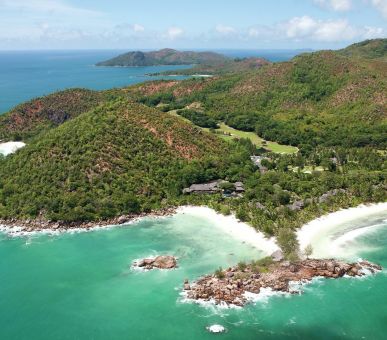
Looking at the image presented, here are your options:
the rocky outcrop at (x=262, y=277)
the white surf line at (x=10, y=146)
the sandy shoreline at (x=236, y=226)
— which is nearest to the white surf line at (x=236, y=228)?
the sandy shoreline at (x=236, y=226)

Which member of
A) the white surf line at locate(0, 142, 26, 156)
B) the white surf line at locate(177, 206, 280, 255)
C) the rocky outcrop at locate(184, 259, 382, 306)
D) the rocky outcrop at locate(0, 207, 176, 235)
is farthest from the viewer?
the white surf line at locate(0, 142, 26, 156)

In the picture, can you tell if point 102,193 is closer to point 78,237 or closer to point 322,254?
point 78,237

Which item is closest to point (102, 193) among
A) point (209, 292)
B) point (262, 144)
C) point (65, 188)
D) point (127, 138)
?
point (65, 188)

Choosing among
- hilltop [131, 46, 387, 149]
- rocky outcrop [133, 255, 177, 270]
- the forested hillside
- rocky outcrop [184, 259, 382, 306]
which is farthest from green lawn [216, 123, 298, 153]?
rocky outcrop [133, 255, 177, 270]

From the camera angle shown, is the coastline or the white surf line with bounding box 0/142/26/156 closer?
the coastline

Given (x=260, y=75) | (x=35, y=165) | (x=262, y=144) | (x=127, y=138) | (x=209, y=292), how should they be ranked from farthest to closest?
(x=260, y=75), (x=262, y=144), (x=127, y=138), (x=35, y=165), (x=209, y=292)

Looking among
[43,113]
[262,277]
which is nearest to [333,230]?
[262,277]

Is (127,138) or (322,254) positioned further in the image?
(127,138)

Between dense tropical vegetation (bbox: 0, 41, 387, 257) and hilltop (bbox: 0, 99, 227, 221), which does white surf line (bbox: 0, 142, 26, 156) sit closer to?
dense tropical vegetation (bbox: 0, 41, 387, 257)
